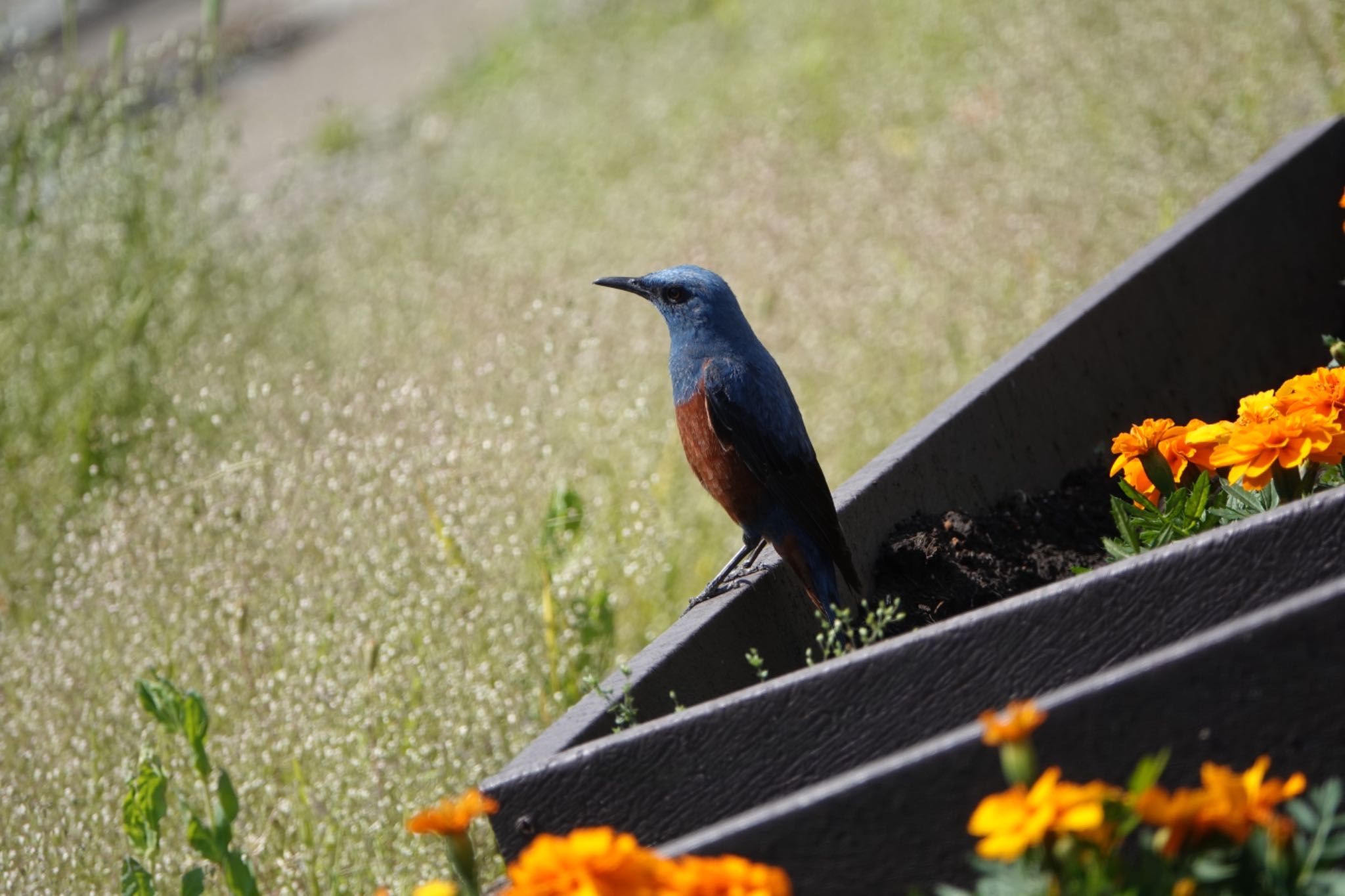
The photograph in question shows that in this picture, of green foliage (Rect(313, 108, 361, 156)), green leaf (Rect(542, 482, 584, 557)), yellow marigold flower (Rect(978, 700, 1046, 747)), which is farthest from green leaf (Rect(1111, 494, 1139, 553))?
green foliage (Rect(313, 108, 361, 156))

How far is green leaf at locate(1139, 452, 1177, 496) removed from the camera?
2209 millimetres

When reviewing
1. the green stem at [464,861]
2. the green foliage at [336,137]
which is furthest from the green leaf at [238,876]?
the green foliage at [336,137]

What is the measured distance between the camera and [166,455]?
4.23 m

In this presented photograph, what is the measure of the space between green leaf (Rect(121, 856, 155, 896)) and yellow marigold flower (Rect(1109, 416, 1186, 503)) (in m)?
1.68

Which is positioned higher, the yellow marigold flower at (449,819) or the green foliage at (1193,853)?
the yellow marigold flower at (449,819)

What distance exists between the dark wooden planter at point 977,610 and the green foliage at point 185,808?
0.60 m

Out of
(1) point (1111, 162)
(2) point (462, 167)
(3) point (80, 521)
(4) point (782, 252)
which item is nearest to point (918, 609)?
(3) point (80, 521)

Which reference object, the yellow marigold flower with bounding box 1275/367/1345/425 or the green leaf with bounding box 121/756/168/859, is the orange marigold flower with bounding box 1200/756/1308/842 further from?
the green leaf with bounding box 121/756/168/859

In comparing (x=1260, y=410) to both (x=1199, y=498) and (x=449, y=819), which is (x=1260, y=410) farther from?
(x=449, y=819)

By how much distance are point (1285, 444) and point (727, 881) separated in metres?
1.19

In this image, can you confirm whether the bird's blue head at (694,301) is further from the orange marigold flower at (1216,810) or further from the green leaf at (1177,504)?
the orange marigold flower at (1216,810)

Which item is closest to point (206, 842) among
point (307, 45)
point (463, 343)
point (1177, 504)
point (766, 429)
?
point (766, 429)

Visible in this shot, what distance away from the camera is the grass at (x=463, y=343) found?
9.77 ft

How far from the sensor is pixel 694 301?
288cm
